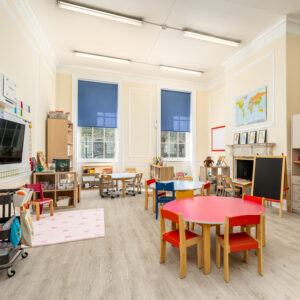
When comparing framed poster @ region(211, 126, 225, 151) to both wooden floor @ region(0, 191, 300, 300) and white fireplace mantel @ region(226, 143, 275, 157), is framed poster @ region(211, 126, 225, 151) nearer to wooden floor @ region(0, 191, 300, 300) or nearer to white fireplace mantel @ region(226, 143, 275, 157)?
white fireplace mantel @ region(226, 143, 275, 157)

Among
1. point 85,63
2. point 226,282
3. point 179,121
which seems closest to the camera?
point 226,282

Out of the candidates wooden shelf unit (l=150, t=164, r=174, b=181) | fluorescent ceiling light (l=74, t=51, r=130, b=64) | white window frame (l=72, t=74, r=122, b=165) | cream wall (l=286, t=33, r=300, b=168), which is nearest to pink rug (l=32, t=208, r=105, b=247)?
wooden shelf unit (l=150, t=164, r=174, b=181)

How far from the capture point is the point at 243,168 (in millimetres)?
5914

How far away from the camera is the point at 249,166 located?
5.76 m

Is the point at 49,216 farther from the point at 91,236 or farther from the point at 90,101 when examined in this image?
the point at 90,101

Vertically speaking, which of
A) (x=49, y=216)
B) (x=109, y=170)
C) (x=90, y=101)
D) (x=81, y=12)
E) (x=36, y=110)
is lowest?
(x=49, y=216)

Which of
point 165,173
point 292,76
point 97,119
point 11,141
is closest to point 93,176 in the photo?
point 97,119

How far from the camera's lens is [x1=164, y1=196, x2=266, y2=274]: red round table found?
2.18 metres

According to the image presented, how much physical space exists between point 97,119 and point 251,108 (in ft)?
16.8

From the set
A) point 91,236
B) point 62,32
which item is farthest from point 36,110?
point 91,236

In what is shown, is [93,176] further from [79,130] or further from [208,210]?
[208,210]

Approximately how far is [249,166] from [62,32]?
20.4 ft

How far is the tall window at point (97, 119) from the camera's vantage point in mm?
7188

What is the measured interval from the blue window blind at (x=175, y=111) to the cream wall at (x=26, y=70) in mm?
4175
